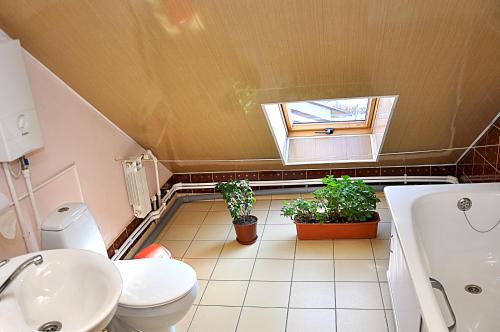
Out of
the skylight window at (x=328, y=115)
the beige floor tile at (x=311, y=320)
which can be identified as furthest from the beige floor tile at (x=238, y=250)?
the skylight window at (x=328, y=115)

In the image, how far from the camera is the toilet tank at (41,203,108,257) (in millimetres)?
1935

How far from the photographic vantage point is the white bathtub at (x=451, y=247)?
2119mm

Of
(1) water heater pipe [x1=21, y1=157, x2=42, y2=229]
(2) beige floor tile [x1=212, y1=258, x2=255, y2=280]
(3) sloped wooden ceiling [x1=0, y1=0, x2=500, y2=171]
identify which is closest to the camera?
(3) sloped wooden ceiling [x1=0, y1=0, x2=500, y2=171]

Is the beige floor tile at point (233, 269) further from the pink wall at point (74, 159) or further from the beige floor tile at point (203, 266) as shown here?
the pink wall at point (74, 159)

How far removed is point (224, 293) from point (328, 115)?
161 cm

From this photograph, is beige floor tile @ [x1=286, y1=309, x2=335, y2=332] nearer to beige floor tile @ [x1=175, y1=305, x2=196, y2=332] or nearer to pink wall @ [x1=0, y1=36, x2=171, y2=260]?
beige floor tile @ [x1=175, y1=305, x2=196, y2=332]

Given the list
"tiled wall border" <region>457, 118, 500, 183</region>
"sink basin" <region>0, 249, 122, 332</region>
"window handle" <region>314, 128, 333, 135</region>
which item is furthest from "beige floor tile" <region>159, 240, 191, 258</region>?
"tiled wall border" <region>457, 118, 500, 183</region>

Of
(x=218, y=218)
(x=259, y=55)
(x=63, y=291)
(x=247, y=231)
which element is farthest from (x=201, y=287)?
(x=259, y=55)

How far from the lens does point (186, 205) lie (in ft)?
12.9

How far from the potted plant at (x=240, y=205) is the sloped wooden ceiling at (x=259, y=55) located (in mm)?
474

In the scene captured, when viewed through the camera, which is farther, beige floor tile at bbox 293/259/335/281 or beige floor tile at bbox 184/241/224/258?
beige floor tile at bbox 184/241/224/258

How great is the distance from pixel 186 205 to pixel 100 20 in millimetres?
2228

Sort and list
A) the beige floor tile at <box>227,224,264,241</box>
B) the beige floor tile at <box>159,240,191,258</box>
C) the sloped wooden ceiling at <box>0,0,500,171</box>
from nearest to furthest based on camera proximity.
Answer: the sloped wooden ceiling at <box>0,0,500,171</box> → the beige floor tile at <box>159,240,191,258</box> → the beige floor tile at <box>227,224,264,241</box>

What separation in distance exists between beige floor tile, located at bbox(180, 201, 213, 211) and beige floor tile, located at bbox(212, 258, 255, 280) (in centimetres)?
85
